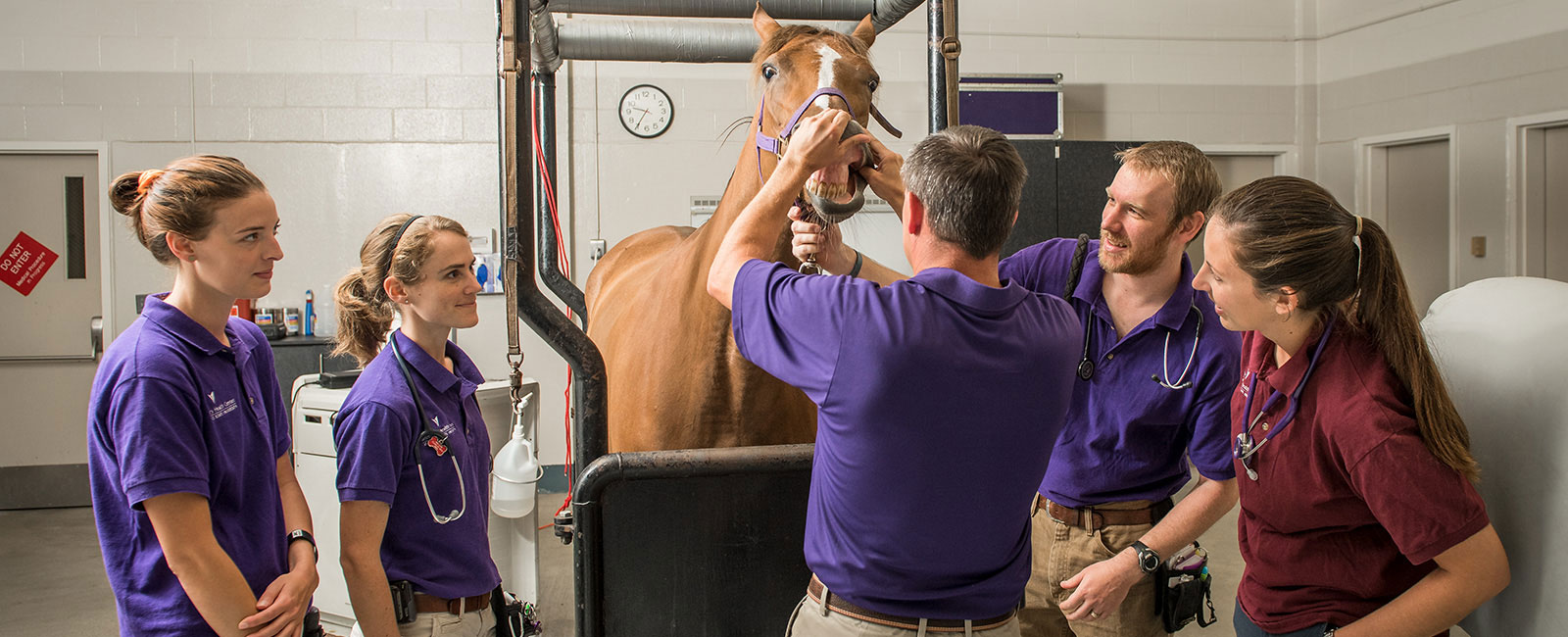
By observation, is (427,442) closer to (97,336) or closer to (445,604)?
(445,604)

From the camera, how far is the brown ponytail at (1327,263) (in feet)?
3.55

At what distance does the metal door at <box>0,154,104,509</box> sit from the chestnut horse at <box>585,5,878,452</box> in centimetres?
534

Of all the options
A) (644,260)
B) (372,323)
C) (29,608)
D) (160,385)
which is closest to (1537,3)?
(644,260)

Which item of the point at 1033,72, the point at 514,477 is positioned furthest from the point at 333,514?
the point at 1033,72

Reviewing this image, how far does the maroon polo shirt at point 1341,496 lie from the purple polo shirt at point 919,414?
1.03 feet

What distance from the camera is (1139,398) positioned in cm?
151

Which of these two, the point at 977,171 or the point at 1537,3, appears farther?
the point at 1537,3

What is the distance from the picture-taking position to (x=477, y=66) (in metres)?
5.59

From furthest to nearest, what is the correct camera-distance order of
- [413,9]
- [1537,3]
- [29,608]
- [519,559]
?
1. [413,9]
2. [1537,3]
3. [29,608]
4. [519,559]

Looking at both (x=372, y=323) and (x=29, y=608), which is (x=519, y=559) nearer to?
(x=372, y=323)

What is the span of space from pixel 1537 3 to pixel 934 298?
19.8ft

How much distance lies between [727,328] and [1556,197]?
588 cm

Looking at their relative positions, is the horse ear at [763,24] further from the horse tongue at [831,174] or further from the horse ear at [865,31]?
the horse tongue at [831,174]

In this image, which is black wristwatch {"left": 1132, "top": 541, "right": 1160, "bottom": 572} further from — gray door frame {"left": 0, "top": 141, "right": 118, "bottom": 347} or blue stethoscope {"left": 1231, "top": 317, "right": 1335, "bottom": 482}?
gray door frame {"left": 0, "top": 141, "right": 118, "bottom": 347}
